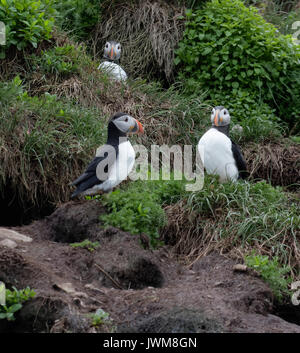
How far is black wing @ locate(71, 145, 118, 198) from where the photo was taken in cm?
512

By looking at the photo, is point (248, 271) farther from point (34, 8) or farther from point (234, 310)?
point (34, 8)

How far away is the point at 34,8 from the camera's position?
6691 millimetres

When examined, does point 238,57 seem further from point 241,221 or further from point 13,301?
point 13,301

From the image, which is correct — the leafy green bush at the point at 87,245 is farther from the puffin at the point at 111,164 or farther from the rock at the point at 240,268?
the rock at the point at 240,268

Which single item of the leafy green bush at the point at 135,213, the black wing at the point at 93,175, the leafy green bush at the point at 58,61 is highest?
the leafy green bush at the point at 58,61

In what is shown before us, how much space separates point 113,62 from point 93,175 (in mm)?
3159

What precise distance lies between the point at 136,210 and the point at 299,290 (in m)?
1.48

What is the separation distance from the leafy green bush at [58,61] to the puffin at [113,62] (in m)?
0.53

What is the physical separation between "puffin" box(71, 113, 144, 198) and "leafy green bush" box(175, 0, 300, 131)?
2.53 m

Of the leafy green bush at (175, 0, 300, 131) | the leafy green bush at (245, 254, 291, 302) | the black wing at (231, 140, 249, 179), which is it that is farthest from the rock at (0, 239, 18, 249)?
the leafy green bush at (175, 0, 300, 131)

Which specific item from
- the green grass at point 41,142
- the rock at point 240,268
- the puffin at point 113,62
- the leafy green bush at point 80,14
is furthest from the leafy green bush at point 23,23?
the rock at point 240,268

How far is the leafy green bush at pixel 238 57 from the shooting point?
7676 mm

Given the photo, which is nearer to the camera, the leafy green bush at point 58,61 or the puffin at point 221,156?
the puffin at point 221,156

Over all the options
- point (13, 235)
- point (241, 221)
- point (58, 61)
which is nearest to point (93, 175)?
point (13, 235)
